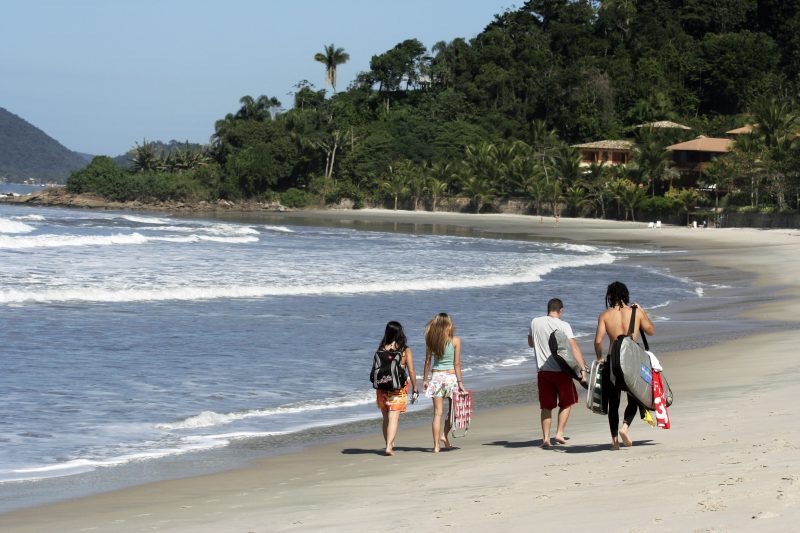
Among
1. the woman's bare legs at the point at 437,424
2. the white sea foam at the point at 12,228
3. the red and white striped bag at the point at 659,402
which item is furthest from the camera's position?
→ the white sea foam at the point at 12,228

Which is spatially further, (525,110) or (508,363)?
(525,110)

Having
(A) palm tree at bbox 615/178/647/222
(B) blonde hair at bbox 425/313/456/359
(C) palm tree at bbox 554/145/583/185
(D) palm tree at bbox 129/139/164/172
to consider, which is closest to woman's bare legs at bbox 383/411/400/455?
(B) blonde hair at bbox 425/313/456/359

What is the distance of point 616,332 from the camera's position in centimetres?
877

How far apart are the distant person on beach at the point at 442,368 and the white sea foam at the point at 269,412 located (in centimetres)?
276

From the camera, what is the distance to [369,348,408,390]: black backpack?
925cm

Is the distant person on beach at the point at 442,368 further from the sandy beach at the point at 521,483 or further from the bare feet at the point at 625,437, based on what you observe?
the bare feet at the point at 625,437

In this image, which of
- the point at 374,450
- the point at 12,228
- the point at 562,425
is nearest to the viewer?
the point at 562,425

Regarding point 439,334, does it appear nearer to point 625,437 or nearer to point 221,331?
point 625,437

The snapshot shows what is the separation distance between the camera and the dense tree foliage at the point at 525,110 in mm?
93062

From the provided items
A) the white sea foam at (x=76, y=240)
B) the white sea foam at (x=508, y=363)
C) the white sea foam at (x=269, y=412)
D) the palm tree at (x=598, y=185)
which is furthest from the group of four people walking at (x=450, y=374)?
the palm tree at (x=598, y=185)

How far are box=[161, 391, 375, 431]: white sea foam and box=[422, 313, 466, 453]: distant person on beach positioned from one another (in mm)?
2765

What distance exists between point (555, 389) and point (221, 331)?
32.8 ft

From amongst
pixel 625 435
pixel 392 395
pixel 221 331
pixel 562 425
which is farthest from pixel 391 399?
pixel 221 331

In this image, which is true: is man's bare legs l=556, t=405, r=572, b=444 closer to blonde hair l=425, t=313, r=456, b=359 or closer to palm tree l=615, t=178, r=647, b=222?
blonde hair l=425, t=313, r=456, b=359
